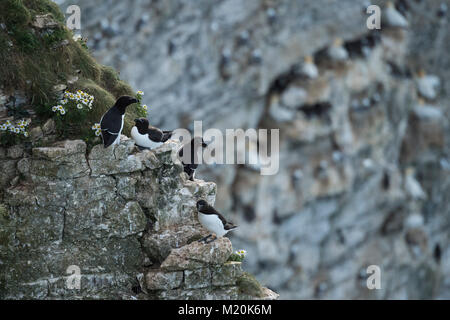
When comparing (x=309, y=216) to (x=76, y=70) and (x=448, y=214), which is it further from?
(x=76, y=70)

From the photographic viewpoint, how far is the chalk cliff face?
369 inches

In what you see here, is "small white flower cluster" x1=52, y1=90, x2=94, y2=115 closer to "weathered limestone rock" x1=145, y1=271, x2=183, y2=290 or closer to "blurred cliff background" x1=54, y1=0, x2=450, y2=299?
"weathered limestone rock" x1=145, y1=271, x2=183, y2=290

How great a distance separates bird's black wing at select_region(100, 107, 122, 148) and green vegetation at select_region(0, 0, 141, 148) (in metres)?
0.39

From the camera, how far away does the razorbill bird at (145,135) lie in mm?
9864

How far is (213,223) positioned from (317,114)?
3193 centimetres

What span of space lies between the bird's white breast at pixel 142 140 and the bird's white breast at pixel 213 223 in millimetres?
1385

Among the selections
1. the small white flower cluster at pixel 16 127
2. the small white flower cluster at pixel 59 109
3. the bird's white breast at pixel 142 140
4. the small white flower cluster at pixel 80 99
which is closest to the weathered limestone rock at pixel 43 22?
the small white flower cluster at pixel 80 99

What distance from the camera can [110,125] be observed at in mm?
9680

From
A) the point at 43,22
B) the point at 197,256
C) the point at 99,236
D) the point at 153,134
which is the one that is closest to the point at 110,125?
the point at 153,134

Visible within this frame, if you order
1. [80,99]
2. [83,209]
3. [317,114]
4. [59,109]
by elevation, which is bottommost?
[83,209]

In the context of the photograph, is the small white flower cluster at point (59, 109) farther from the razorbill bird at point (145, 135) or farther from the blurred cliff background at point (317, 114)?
the blurred cliff background at point (317, 114)

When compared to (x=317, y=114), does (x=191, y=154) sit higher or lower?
lower

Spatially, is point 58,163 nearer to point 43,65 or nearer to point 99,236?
point 99,236

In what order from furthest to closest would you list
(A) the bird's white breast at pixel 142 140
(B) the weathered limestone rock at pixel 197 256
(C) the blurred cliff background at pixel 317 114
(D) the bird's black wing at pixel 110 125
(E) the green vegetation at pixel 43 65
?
(C) the blurred cliff background at pixel 317 114 < (E) the green vegetation at pixel 43 65 < (A) the bird's white breast at pixel 142 140 < (D) the bird's black wing at pixel 110 125 < (B) the weathered limestone rock at pixel 197 256
